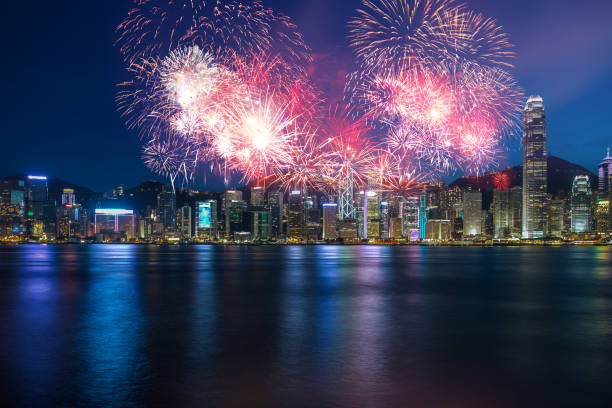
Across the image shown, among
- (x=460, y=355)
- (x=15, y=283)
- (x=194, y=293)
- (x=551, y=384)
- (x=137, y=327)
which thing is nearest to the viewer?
(x=551, y=384)

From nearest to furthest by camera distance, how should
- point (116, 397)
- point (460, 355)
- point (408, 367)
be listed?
point (116, 397) < point (408, 367) < point (460, 355)

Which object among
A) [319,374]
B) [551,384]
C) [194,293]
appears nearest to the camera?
[551,384]

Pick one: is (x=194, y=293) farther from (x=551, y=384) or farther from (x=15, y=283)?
(x=551, y=384)

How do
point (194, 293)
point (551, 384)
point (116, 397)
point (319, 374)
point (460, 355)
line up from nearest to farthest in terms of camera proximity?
point (116, 397) < point (551, 384) < point (319, 374) < point (460, 355) < point (194, 293)

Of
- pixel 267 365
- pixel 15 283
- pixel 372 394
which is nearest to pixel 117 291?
pixel 15 283

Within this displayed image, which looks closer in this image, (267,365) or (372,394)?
(372,394)

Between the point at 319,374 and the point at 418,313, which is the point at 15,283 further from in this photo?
the point at 319,374

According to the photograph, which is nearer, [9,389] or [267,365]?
[9,389]

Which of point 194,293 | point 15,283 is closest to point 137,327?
point 194,293

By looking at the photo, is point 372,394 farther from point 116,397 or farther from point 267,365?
point 116,397
